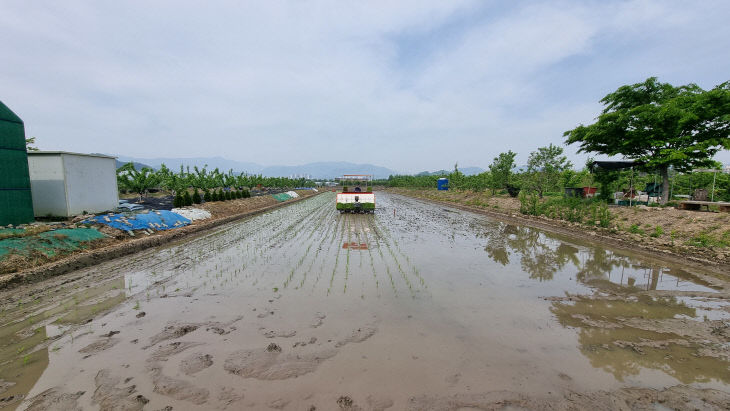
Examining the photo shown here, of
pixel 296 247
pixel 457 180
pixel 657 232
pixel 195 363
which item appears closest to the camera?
pixel 195 363

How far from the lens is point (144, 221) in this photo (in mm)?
10914

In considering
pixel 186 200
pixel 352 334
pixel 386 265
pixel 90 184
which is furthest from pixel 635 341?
pixel 186 200

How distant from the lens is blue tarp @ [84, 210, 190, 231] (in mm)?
9797

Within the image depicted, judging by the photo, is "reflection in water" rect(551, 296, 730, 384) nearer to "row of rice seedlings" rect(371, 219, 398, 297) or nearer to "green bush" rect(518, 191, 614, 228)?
"row of rice seedlings" rect(371, 219, 398, 297)

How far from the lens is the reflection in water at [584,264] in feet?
21.9

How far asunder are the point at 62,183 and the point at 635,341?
18.2 metres

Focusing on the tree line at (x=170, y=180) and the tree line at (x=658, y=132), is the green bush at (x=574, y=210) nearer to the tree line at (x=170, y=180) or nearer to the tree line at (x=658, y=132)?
the tree line at (x=658, y=132)

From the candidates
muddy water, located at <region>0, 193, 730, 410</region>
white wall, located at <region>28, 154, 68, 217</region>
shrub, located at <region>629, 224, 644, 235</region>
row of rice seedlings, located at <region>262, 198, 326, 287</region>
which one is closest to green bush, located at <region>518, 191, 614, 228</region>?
shrub, located at <region>629, 224, 644, 235</region>

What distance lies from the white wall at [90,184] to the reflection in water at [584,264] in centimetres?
1687

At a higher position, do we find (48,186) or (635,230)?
(48,186)

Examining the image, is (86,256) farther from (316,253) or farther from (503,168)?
(503,168)

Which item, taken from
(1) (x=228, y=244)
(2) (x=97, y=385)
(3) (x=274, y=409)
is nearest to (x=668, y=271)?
(3) (x=274, y=409)

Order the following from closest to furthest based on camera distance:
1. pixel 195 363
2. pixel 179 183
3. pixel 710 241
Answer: pixel 195 363
pixel 710 241
pixel 179 183

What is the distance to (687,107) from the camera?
41.5 feet
